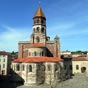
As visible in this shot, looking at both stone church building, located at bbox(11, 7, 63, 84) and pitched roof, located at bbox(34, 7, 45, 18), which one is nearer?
stone church building, located at bbox(11, 7, 63, 84)

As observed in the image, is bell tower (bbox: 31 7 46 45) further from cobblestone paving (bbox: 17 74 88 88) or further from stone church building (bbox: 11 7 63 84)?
cobblestone paving (bbox: 17 74 88 88)

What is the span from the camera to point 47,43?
76.1 meters

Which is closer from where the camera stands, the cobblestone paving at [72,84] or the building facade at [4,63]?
the cobblestone paving at [72,84]

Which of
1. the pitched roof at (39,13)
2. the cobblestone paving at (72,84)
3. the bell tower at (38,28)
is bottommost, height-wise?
the cobblestone paving at (72,84)

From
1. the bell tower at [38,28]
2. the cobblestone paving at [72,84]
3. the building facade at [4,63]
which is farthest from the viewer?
the building facade at [4,63]

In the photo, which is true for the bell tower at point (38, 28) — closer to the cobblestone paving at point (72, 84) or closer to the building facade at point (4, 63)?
the building facade at point (4, 63)

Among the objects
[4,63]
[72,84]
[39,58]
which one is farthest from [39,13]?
[72,84]

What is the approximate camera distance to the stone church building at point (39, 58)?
6134cm

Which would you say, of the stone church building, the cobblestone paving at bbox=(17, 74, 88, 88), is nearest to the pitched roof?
the stone church building

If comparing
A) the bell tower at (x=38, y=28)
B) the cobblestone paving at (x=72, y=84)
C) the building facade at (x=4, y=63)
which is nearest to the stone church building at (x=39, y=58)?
the bell tower at (x=38, y=28)

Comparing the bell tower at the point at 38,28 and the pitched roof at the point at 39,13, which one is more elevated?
the pitched roof at the point at 39,13

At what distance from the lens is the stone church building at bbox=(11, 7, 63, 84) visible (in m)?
61.3

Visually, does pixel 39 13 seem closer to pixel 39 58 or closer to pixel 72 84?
pixel 39 58

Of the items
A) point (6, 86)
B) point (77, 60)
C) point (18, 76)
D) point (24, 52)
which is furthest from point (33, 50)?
point (77, 60)
